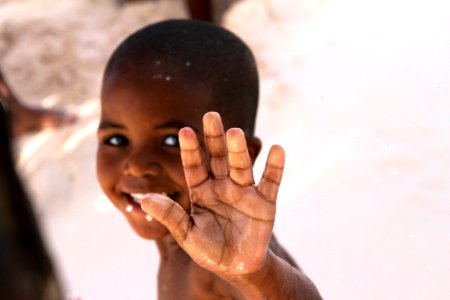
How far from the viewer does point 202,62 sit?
1.25 m

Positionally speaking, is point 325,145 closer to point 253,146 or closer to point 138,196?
point 253,146

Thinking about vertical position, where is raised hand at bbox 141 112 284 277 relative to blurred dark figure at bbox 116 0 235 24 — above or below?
below

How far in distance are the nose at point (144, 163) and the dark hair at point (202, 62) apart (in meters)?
0.14

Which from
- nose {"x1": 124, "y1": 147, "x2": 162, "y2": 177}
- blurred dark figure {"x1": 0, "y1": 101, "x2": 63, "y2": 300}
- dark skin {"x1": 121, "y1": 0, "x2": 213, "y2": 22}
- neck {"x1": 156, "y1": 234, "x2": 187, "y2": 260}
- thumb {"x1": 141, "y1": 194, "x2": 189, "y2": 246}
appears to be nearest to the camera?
blurred dark figure {"x1": 0, "y1": 101, "x2": 63, "y2": 300}

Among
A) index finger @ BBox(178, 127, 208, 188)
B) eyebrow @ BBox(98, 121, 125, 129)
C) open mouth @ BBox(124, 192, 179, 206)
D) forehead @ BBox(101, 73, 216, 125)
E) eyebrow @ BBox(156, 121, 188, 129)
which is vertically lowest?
open mouth @ BBox(124, 192, 179, 206)

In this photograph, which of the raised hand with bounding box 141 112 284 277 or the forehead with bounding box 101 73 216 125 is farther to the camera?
the forehead with bounding box 101 73 216 125

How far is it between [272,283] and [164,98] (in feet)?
1.44

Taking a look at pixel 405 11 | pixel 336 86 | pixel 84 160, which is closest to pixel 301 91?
pixel 336 86

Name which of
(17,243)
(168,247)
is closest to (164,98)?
(168,247)

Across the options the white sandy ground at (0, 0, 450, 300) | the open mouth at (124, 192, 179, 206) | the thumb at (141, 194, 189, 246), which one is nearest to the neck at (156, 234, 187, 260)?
the open mouth at (124, 192, 179, 206)

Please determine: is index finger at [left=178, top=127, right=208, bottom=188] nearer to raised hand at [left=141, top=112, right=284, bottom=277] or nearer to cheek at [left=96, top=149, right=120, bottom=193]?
raised hand at [left=141, top=112, right=284, bottom=277]

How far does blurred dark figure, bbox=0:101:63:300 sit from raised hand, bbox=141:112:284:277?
0.59 m

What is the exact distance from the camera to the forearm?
2.93ft

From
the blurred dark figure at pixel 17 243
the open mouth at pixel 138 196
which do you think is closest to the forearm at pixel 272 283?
the open mouth at pixel 138 196
